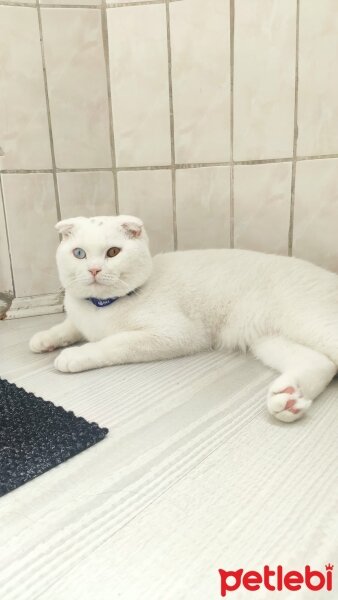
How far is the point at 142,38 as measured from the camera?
4.49 feet

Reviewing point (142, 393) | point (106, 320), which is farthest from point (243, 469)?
point (106, 320)

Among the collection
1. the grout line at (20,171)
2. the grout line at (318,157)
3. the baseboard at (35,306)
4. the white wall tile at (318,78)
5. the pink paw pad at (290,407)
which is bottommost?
the baseboard at (35,306)

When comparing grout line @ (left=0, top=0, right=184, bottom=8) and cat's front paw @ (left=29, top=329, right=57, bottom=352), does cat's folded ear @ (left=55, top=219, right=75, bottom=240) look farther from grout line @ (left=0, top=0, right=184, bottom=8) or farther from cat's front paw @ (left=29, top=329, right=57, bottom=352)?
grout line @ (left=0, top=0, right=184, bottom=8)

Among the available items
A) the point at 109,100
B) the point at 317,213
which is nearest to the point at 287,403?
the point at 317,213

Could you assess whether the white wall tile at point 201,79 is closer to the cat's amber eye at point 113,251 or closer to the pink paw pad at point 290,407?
the cat's amber eye at point 113,251

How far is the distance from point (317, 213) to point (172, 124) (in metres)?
0.51

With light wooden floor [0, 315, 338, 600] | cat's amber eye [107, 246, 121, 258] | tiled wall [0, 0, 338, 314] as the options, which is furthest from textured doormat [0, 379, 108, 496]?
tiled wall [0, 0, 338, 314]

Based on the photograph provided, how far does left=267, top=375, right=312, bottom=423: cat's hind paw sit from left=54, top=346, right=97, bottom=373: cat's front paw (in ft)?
1.37

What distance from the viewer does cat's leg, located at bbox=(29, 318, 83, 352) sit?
1181 millimetres

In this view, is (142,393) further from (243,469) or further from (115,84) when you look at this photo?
(115,84)

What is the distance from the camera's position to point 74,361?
1.03 meters

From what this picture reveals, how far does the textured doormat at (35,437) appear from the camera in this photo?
0.72 m

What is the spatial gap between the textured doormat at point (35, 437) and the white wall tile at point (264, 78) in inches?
36.4

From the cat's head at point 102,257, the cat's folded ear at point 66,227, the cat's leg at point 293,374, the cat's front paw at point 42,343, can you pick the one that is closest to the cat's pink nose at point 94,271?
the cat's head at point 102,257
